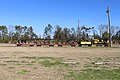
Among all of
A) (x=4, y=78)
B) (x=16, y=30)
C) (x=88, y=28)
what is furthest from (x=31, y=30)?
(x=4, y=78)

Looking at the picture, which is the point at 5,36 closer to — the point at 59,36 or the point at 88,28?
the point at 59,36

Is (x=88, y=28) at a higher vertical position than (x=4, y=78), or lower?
higher

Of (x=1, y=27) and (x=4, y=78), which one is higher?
(x=1, y=27)

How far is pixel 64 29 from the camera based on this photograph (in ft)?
390

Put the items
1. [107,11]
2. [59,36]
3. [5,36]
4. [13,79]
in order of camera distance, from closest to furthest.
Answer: [13,79] → [107,11] → [59,36] → [5,36]

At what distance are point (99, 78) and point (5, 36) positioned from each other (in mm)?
117563

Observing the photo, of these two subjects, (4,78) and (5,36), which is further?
(5,36)

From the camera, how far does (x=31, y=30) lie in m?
132

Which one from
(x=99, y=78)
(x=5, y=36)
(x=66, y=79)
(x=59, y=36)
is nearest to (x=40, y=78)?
(x=66, y=79)

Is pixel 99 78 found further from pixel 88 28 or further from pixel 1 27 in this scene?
pixel 1 27

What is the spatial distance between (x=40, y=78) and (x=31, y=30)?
122 metres

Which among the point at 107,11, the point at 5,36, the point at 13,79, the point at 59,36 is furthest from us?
the point at 5,36

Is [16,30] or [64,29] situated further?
[16,30]

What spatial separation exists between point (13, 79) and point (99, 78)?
10.5 feet
